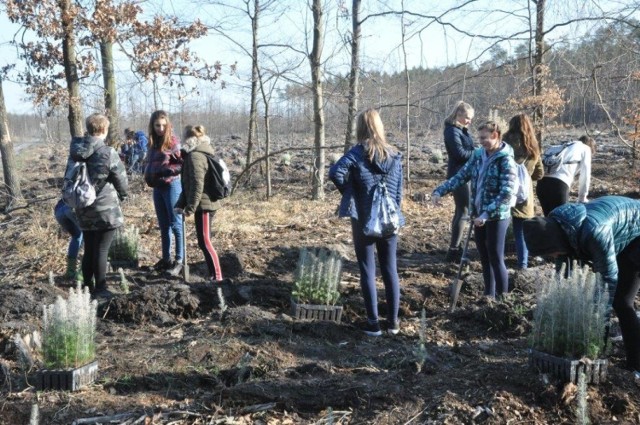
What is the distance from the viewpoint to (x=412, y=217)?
33.6 feet

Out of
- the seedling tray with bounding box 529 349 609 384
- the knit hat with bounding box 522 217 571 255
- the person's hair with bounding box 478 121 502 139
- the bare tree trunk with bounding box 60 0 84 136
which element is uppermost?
the bare tree trunk with bounding box 60 0 84 136

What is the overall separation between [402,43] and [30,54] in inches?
295

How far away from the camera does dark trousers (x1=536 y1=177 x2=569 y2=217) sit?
6.09 metres

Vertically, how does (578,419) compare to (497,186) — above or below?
below

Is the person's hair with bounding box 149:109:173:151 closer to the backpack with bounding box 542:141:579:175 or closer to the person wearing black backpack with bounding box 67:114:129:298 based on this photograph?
the person wearing black backpack with bounding box 67:114:129:298

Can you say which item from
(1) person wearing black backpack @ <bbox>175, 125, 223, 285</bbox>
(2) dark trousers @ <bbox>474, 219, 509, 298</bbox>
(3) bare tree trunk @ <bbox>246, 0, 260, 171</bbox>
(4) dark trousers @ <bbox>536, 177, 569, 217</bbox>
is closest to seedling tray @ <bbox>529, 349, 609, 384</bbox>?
(2) dark trousers @ <bbox>474, 219, 509, 298</bbox>

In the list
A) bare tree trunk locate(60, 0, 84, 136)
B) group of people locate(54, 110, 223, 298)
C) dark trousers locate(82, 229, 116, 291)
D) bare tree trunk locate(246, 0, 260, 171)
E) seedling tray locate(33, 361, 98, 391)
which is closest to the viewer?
seedling tray locate(33, 361, 98, 391)

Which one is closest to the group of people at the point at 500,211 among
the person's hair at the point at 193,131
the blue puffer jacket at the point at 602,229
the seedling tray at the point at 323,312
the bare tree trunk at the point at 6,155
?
the blue puffer jacket at the point at 602,229

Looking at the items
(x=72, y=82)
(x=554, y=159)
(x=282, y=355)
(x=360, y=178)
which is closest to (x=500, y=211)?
(x=360, y=178)

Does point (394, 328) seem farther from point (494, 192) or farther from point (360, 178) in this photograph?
point (494, 192)

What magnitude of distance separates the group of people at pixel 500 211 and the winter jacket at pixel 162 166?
220 cm

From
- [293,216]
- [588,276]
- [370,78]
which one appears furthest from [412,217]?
[588,276]

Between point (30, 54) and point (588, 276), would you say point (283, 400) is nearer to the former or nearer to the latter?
point (588, 276)

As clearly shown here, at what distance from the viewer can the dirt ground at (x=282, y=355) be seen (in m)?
3.23
